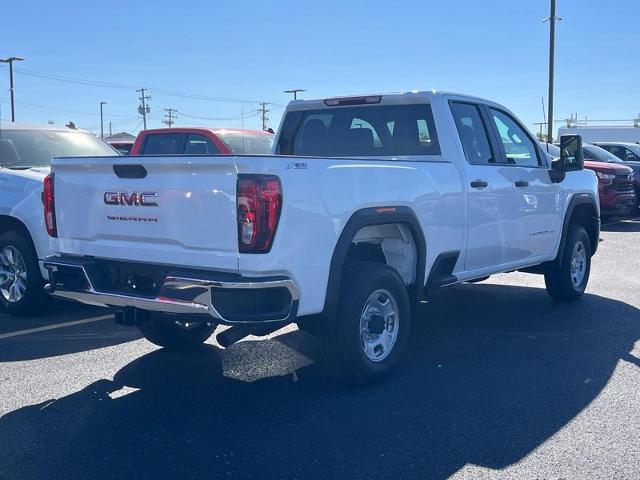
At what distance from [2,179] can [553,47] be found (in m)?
24.0

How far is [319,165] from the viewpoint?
15.5ft

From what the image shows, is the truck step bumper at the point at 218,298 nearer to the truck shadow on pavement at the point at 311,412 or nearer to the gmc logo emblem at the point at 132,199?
the gmc logo emblem at the point at 132,199

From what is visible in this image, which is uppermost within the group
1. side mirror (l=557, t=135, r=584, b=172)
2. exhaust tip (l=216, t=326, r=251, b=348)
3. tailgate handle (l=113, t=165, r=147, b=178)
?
side mirror (l=557, t=135, r=584, b=172)

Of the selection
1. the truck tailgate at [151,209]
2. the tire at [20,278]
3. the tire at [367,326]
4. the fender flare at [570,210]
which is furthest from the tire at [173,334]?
the fender flare at [570,210]

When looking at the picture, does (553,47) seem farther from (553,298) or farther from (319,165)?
(319,165)

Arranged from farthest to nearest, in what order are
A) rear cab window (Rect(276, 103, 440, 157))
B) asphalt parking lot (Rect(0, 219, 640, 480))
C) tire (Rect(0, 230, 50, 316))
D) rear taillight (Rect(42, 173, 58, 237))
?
tire (Rect(0, 230, 50, 316)), rear cab window (Rect(276, 103, 440, 157)), rear taillight (Rect(42, 173, 58, 237)), asphalt parking lot (Rect(0, 219, 640, 480))

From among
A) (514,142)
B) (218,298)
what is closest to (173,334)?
(218,298)

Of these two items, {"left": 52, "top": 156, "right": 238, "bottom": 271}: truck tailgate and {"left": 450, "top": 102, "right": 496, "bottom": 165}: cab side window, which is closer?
{"left": 52, "top": 156, "right": 238, "bottom": 271}: truck tailgate

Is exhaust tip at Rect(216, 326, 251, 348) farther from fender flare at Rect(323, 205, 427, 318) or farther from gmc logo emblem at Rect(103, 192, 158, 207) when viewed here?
gmc logo emblem at Rect(103, 192, 158, 207)

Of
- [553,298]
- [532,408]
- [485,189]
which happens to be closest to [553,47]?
[553,298]

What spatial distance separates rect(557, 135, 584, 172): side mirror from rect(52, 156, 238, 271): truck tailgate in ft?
14.3

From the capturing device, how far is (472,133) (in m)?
6.75

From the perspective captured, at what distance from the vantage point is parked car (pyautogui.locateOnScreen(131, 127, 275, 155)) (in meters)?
11.0

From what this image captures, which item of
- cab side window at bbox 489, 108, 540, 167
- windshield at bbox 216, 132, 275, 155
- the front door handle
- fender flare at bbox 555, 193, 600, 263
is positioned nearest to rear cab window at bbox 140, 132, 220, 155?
windshield at bbox 216, 132, 275, 155
